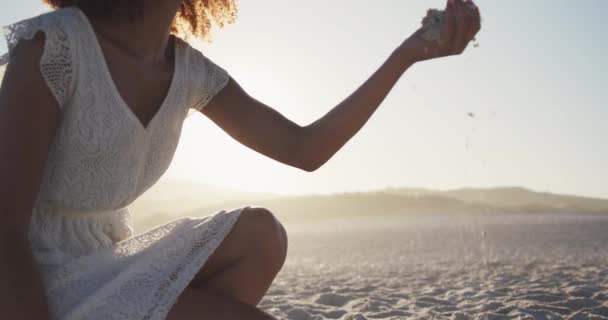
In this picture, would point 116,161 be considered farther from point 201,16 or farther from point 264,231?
point 201,16

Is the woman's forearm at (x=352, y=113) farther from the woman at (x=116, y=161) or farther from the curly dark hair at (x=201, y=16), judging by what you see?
the curly dark hair at (x=201, y=16)

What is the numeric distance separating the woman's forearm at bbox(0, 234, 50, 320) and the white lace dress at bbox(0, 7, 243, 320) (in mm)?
73

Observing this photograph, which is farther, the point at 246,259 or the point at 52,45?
the point at 246,259

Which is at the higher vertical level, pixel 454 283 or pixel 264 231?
pixel 264 231

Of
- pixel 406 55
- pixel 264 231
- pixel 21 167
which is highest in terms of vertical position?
pixel 406 55

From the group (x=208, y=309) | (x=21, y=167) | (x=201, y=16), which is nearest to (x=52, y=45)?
(x=21, y=167)

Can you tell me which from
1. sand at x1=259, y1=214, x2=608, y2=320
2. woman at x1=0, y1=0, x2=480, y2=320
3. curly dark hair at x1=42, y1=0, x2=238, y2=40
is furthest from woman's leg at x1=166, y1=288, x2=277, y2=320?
sand at x1=259, y1=214, x2=608, y2=320

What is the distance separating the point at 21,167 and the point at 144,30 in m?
0.58

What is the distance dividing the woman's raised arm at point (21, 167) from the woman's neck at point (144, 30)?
0.28 m

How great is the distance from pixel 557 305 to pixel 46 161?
3856mm

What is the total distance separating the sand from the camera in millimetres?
4133

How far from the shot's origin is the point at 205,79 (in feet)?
6.32

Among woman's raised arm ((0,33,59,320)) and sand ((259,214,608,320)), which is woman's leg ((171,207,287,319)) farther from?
sand ((259,214,608,320))

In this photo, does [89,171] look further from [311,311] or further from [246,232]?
[311,311]
